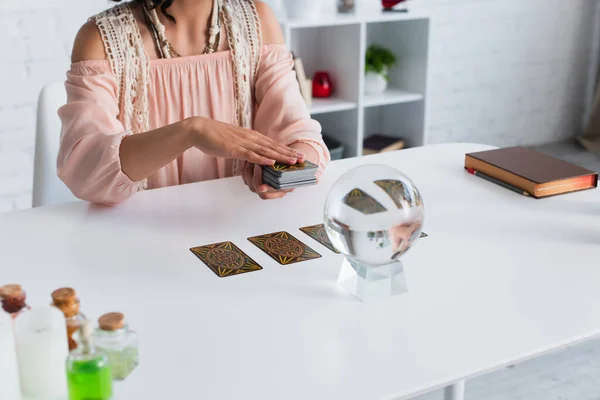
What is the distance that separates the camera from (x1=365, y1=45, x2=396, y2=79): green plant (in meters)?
3.38

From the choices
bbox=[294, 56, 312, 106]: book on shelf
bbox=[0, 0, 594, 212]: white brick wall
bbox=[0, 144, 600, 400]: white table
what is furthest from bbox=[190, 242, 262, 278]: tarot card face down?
bbox=[0, 0, 594, 212]: white brick wall

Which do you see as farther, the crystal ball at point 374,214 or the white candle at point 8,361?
the crystal ball at point 374,214

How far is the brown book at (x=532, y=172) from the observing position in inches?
58.4

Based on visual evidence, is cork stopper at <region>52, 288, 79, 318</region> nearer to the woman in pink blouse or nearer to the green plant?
the woman in pink blouse

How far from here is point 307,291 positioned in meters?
1.09

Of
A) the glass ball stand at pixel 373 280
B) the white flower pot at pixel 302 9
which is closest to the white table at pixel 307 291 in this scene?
the glass ball stand at pixel 373 280

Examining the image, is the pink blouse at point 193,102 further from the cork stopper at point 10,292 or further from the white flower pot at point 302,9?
the white flower pot at point 302,9

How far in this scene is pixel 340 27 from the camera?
129 inches

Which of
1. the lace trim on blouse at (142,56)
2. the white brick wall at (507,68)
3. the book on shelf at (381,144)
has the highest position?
the lace trim on blouse at (142,56)

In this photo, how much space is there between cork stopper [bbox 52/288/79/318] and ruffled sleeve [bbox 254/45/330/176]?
826mm

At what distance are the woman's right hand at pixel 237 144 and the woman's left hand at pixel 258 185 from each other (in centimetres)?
7

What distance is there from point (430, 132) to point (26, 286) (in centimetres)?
310

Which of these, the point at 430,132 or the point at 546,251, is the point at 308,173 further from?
the point at 430,132

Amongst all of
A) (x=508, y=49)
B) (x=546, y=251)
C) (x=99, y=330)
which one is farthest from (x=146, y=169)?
(x=508, y=49)
